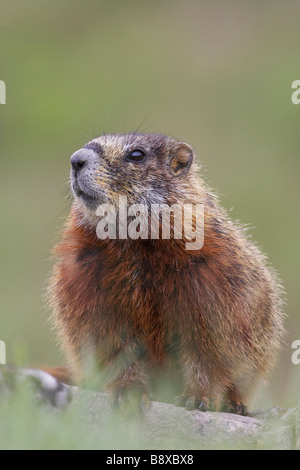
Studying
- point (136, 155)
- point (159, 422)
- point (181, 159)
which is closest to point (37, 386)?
point (159, 422)

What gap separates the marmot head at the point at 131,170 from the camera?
5207mm

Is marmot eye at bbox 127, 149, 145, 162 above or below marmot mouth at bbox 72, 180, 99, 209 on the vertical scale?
above

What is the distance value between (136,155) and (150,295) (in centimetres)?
89

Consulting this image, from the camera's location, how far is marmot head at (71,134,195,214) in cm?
521

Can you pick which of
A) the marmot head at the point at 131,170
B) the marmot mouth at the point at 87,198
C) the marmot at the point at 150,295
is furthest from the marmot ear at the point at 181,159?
the marmot mouth at the point at 87,198

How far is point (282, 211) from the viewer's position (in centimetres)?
1466

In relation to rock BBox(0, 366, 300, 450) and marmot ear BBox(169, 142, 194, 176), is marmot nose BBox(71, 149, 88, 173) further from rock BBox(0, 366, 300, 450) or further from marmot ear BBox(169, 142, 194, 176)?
rock BBox(0, 366, 300, 450)

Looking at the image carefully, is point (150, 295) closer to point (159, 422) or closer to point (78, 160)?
point (159, 422)

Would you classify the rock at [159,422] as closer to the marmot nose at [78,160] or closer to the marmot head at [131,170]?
the marmot head at [131,170]

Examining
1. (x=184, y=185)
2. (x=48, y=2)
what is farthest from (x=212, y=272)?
(x=48, y=2)

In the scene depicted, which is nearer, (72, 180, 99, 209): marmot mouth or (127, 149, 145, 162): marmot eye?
(72, 180, 99, 209): marmot mouth

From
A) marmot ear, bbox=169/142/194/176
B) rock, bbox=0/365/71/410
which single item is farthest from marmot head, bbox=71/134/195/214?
rock, bbox=0/365/71/410

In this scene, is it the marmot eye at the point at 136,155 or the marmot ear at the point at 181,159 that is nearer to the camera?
the marmot eye at the point at 136,155

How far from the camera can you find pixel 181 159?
565 cm
